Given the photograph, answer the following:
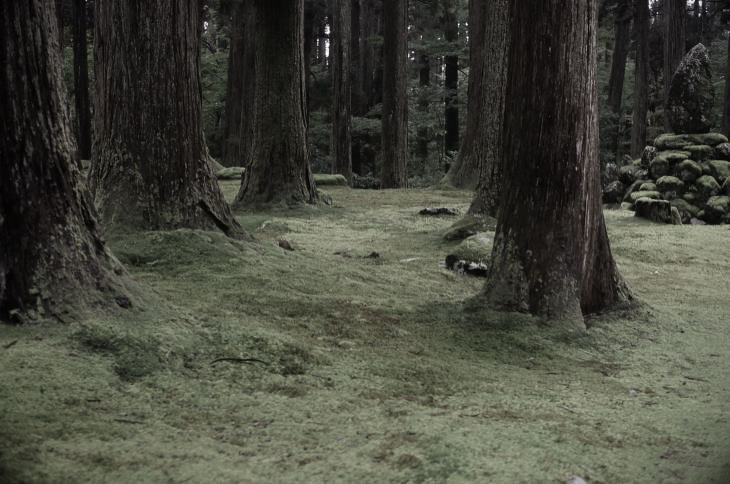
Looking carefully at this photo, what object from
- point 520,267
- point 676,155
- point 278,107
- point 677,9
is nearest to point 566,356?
point 520,267

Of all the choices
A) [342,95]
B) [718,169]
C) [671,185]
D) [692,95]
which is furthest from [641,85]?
[671,185]

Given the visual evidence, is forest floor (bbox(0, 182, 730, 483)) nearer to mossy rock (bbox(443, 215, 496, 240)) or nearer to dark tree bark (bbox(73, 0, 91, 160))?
mossy rock (bbox(443, 215, 496, 240))

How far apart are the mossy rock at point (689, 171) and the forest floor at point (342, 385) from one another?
732 centimetres

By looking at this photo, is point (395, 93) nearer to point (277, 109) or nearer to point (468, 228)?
point (277, 109)

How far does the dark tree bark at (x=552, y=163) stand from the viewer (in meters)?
5.05

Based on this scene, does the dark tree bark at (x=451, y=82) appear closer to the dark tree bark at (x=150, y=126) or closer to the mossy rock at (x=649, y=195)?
the mossy rock at (x=649, y=195)

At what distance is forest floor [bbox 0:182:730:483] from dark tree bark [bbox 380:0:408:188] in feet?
40.9

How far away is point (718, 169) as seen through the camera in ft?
43.0

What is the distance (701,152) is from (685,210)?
1.57m

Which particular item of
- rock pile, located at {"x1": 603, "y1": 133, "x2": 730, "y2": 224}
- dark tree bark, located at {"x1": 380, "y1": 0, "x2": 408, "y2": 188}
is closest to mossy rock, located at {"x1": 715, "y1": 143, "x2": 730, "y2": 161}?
rock pile, located at {"x1": 603, "y1": 133, "x2": 730, "y2": 224}

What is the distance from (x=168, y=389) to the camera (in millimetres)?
3197

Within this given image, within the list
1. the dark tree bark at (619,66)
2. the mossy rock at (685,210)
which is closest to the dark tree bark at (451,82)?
the dark tree bark at (619,66)

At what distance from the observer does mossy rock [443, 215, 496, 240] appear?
8453 millimetres

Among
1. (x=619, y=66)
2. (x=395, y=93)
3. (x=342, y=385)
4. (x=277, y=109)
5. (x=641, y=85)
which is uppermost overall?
(x=619, y=66)
